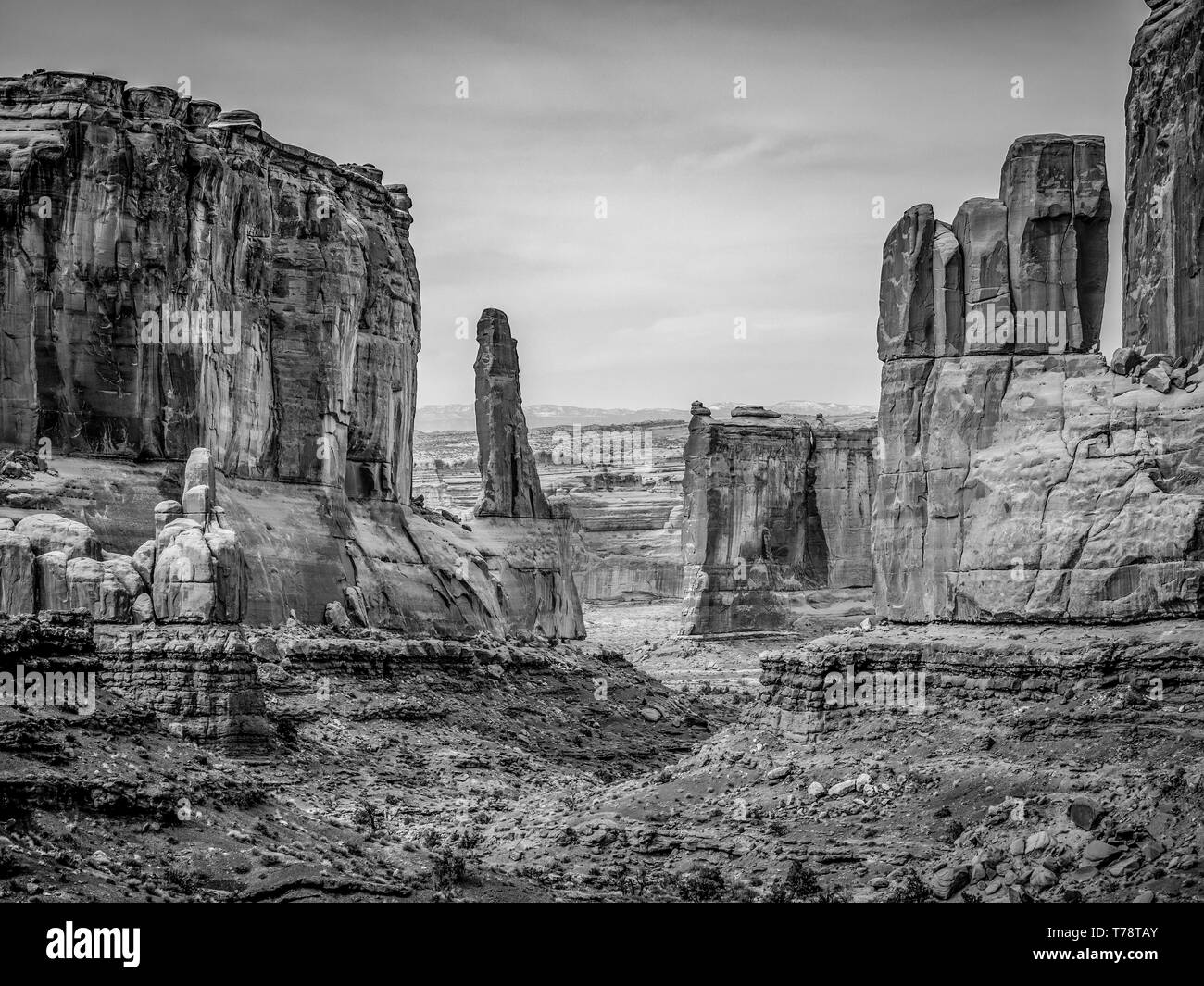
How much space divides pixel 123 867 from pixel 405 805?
17.4m

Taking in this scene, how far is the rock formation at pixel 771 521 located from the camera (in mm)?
95625

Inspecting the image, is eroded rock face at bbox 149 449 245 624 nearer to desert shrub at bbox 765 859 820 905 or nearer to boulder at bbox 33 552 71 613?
boulder at bbox 33 552 71 613

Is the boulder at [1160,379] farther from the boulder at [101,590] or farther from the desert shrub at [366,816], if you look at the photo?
the boulder at [101,590]

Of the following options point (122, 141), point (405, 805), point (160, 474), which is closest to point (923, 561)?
point (405, 805)

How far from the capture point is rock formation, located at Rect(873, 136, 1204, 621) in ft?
114

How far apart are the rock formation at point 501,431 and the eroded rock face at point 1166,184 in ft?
126

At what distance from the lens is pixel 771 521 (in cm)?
9806

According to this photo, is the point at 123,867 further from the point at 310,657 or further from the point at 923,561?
the point at 310,657

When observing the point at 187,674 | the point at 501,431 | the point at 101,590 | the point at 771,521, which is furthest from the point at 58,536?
the point at 771,521

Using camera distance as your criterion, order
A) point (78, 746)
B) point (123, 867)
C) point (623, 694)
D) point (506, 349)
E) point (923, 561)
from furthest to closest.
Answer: point (506, 349) → point (623, 694) → point (923, 561) → point (78, 746) → point (123, 867)

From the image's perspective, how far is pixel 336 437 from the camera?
61531 millimetres

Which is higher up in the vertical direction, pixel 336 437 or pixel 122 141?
pixel 122 141

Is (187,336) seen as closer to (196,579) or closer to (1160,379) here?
(196,579)

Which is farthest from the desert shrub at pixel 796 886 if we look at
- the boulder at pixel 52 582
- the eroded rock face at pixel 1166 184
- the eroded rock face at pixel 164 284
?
the eroded rock face at pixel 164 284
